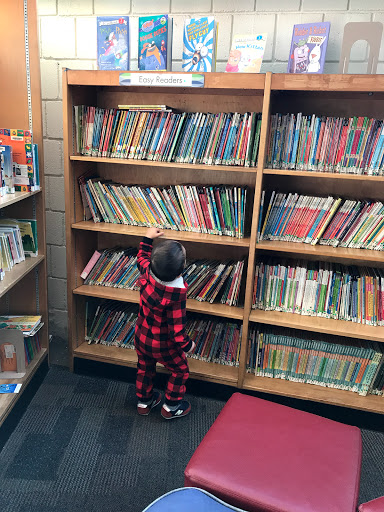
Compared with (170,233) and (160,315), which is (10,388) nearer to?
(160,315)

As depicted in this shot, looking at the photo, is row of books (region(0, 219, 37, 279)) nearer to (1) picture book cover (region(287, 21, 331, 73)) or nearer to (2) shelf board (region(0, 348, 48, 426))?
(2) shelf board (region(0, 348, 48, 426))

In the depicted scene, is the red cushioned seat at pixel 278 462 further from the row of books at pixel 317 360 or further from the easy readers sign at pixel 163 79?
the easy readers sign at pixel 163 79

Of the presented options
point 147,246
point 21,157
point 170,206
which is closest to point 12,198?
point 21,157

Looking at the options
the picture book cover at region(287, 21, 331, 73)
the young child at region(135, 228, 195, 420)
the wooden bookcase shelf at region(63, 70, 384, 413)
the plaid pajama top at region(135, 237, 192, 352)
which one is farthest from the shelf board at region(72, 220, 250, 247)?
the picture book cover at region(287, 21, 331, 73)

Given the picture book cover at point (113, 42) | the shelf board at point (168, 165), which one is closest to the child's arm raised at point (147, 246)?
the shelf board at point (168, 165)

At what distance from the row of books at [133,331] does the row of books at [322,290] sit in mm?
285

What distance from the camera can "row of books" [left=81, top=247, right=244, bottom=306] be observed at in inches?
96.1

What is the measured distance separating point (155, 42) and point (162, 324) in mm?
1411

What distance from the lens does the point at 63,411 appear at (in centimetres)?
238

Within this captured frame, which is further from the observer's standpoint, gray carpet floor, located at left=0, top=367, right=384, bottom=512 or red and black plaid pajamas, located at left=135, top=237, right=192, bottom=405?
red and black plaid pajamas, located at left=135, top=237, right=192, bottom=405

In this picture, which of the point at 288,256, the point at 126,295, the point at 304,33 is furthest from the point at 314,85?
the point at 126,295

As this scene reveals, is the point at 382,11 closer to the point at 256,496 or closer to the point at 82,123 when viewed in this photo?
the point at 82,123

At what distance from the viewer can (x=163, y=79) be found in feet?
6.97

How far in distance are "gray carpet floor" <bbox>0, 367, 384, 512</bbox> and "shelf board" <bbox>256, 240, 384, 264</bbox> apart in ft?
3.22
